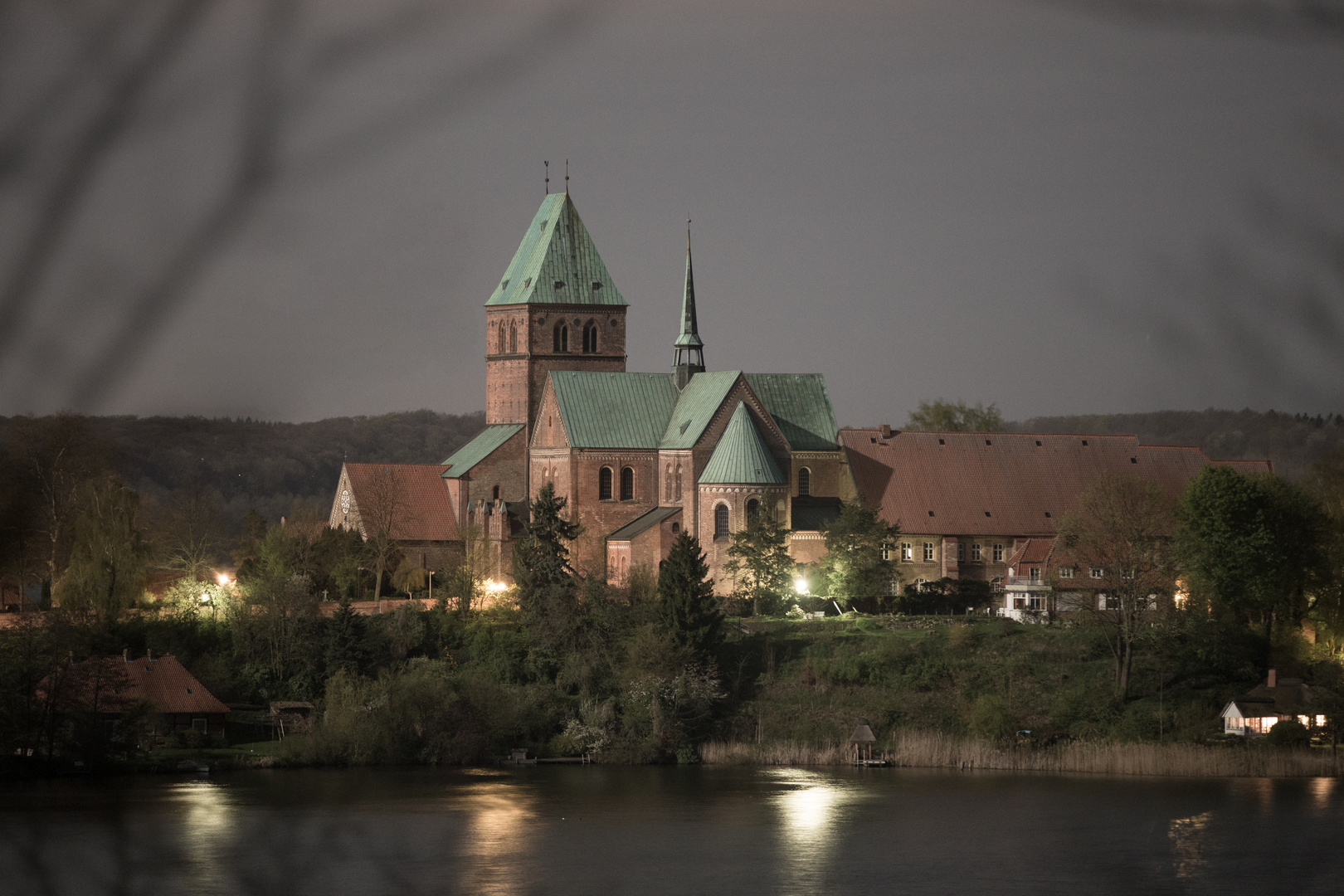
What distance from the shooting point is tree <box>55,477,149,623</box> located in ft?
202

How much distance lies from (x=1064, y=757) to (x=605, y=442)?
104ft

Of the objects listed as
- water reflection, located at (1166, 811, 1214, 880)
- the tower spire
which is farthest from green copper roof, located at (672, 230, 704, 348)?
water reflection, located at (1166, 811, 1214, 880)

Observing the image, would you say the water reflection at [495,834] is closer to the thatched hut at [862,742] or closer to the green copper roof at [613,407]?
the thatched hut at [862,742]

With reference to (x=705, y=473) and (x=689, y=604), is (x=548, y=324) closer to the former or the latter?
(x=705, y=473)

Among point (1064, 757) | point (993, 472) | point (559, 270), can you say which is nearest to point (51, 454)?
point (1064, 757)

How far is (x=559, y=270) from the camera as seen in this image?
9481 centimetres

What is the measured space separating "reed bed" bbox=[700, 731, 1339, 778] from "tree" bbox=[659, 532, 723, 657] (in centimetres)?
417

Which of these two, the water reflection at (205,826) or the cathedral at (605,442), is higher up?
the cathedral at (605,442)

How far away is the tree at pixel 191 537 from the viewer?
71.5 metres

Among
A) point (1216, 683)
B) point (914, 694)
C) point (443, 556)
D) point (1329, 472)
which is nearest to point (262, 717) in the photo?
point (443, 556)

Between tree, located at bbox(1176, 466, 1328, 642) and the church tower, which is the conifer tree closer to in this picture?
the church tower

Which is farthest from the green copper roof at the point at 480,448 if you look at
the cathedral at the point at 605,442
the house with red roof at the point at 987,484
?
the house with red roof at the point at 987,484

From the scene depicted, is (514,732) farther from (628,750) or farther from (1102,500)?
(1102,500)

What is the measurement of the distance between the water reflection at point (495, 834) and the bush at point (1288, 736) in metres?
26.1
